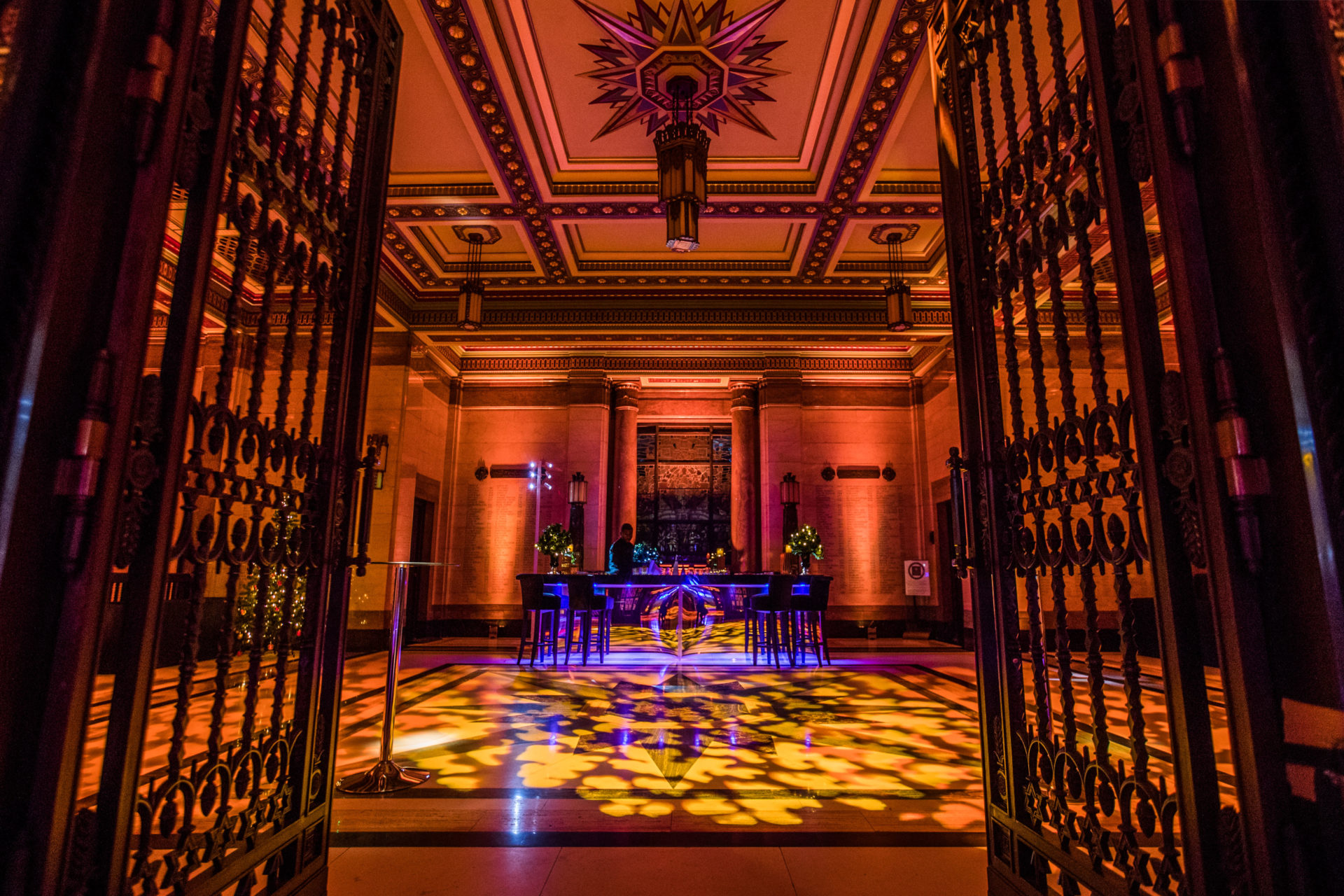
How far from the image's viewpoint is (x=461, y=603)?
10477mm

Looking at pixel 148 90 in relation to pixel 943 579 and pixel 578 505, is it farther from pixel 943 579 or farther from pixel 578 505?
pixel 943 579

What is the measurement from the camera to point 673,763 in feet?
10.6

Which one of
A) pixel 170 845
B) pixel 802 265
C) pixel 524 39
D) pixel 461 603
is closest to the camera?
pixel 170 845

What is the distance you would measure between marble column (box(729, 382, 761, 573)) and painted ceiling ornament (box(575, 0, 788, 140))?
5.56 meters

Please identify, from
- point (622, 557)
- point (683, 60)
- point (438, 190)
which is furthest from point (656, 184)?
point (622, 557)

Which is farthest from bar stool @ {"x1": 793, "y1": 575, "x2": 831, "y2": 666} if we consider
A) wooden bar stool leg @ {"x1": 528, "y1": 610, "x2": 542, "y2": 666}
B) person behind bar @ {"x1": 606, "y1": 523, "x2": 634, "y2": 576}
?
wooden bar stool leg @ {"x1": 528, "y1": 610, "x2": 542, "y2": 666}

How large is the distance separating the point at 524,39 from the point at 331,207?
3469mm

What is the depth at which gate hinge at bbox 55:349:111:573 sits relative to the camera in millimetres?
1172

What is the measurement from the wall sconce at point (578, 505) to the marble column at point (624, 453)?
1.67 feet

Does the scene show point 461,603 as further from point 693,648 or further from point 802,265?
point 802,265

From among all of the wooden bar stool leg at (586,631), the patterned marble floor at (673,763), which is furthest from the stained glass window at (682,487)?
the patterned marble floor at (673,763)

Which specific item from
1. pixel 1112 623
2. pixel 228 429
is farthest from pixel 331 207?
pixel 1112 623

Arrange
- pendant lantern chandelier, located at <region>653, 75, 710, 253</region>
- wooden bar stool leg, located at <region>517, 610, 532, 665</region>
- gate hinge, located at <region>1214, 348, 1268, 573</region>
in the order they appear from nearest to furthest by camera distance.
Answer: gate hinge, located at <region>1214, 348, 1268, 573</region> → pendant lantern chandelier, located at <region>653, 75, 710, 253</region> → wooden bar stool leg, located at <region>517, 610, 532, 665</region>

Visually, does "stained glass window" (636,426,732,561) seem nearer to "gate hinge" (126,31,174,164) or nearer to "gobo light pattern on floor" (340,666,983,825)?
"gobo light pattern on floor" (340,666,983,825)
